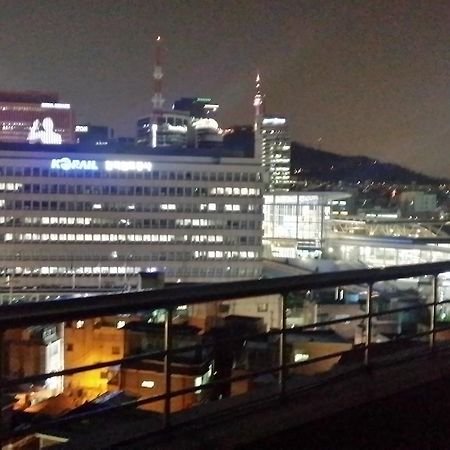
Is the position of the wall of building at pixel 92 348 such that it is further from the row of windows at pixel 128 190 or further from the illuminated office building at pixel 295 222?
the illuminated office building at pixel 295 222

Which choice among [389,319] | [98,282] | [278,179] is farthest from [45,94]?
[389,319]

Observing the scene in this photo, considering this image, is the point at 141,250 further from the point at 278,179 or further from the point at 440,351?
the point at 278,179

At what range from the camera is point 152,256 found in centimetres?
4781

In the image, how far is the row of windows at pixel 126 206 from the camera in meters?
47.1

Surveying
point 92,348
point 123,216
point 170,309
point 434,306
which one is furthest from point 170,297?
point 123,216

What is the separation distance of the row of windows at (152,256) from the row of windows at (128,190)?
13.2ft

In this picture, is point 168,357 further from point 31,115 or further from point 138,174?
point 31,115

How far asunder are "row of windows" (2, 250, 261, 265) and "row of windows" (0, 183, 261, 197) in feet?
13.2

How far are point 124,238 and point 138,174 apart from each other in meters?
4.50

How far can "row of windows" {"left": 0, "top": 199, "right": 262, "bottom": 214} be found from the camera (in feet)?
155

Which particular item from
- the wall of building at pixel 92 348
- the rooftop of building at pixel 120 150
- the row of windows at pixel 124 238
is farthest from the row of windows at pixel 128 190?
the wall of building at pixel 92 348

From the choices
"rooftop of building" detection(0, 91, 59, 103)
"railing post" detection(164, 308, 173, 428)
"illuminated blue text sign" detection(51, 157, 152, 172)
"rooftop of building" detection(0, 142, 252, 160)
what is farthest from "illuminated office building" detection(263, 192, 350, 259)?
"railing post" detection(164, 308, 173, 428)

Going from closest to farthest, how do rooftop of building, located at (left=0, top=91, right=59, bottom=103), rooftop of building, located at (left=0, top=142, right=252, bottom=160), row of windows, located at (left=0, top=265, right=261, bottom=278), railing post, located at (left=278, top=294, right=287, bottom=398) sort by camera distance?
railing post, located at (left=278, top=294, right=287, bottom=398), row of windows, located at (left=0, top=265, right=261, bottom=278), rooftop of building, located at (left=0, top=142, right=252, bottom=160), rooftop of building, located at (left=0, top=91, right=59, bottom=103)

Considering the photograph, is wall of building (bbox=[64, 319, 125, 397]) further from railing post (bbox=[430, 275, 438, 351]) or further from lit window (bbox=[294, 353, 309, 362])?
railing post (bbox=[430, 275, 438, 351])
